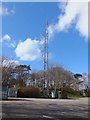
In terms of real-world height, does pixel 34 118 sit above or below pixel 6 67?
below

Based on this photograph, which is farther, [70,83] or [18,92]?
[70,83]

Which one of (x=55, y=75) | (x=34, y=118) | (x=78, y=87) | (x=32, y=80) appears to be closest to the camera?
(x=34, y=118)

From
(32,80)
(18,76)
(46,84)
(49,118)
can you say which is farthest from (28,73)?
(49,118)

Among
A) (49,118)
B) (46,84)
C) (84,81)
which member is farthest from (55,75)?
(49,118)

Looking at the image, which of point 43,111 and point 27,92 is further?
point 27,92

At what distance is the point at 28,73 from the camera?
69.0 meters

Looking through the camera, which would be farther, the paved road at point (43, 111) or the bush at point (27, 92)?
the bush at point (27, 92)

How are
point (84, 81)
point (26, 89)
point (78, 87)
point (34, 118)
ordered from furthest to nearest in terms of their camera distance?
1. point (84, 81)
2. point (78, 87)
3. point (26, 89)
4. point (34, 118)

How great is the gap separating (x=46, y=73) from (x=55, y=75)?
5.07 metres

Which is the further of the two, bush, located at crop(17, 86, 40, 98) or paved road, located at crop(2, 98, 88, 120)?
bush, located at crop(17, 86, 40, 98)

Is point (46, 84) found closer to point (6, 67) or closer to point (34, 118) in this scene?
point (6, 67)

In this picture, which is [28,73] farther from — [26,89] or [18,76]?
[26,89]

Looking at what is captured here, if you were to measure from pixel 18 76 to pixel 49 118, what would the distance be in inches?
1957

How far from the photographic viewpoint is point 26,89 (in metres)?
50.7
